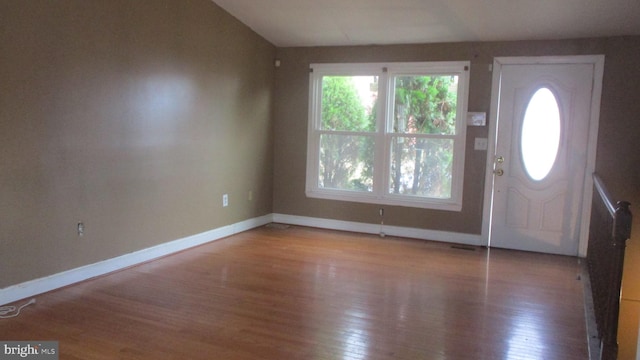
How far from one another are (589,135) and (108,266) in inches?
182

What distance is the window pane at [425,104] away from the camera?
5402 mm

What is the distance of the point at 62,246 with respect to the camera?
359 centimetres

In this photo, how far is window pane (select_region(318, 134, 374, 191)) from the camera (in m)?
5.88

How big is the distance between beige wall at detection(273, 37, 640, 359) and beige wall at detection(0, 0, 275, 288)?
54 cm

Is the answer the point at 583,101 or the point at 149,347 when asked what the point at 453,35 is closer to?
the point at 583,101

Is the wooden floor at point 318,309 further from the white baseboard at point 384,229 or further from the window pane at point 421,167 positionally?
the window pane at point 421,167

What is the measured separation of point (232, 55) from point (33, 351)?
11.6 ft

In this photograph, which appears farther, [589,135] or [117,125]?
[589,135]

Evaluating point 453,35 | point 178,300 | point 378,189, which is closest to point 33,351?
point 178,300

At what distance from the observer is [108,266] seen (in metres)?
3.99

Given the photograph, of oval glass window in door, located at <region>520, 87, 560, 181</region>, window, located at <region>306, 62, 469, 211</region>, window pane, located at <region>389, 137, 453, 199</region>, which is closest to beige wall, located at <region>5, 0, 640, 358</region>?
window, located at <region>306, 62, 469, 211</region>

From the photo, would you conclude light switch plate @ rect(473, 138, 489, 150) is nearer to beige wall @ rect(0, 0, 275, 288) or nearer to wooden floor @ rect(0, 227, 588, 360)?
wooden floor @ rect(0, 227, 588, 360)

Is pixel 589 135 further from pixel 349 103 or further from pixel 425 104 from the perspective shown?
pixel 349 103

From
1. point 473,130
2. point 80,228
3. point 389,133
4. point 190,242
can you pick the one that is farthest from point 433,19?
point 80,228
